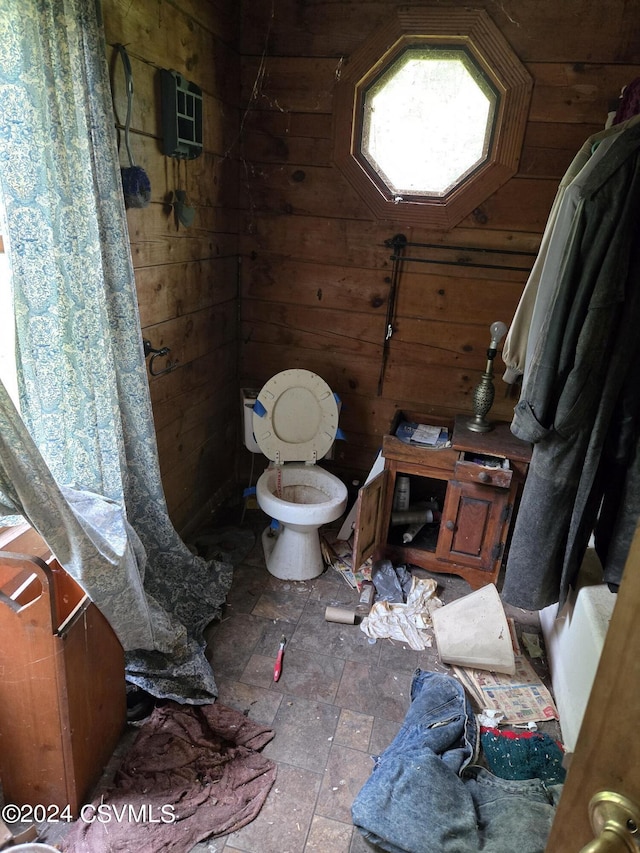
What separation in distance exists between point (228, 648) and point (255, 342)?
1481 mm

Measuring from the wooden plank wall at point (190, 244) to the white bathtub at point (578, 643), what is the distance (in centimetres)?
158

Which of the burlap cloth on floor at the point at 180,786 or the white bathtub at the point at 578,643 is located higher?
the white bathtub at the point at 578,643

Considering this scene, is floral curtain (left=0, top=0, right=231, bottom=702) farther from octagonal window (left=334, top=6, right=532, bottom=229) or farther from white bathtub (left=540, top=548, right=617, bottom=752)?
octagonal window (left=334, top=6, right=532, bottom=229)

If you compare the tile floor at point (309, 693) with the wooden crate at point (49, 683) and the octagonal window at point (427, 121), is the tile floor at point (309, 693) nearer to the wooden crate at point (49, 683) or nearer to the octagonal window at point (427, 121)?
the wooden crate at point (49, 683)

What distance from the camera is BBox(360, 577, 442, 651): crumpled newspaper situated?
2.04m

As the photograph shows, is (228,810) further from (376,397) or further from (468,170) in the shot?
(468,170)

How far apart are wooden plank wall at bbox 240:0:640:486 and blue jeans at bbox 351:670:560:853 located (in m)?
1.44

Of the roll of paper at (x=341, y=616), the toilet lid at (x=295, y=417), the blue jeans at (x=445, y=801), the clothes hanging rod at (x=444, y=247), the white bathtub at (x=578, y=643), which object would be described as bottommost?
the roll of paper at (x=341, y=616)

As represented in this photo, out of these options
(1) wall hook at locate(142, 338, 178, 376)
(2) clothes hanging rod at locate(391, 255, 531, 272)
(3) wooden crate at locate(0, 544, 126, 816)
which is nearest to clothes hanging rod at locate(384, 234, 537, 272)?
(2) clothes hanging rod at locate(391, 255, 531, 272)

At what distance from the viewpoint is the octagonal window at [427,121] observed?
2178 mm

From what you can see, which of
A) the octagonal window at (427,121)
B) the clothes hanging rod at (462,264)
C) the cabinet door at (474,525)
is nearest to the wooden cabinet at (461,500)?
the cabinet door at (474,525)

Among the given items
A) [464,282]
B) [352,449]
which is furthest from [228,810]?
[464,282]

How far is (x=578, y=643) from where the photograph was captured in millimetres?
1636

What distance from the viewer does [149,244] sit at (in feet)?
6.19
